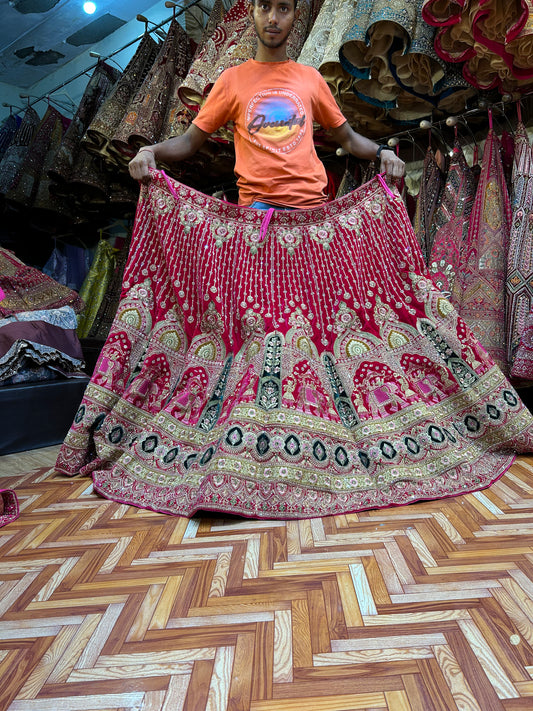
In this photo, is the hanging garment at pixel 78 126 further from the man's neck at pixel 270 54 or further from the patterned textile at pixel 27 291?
the man's neck at pixel 270 54

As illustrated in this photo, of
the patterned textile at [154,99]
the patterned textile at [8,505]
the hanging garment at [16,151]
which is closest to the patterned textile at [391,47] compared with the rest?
the patterned textile at [154,99]

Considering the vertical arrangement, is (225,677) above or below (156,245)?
below

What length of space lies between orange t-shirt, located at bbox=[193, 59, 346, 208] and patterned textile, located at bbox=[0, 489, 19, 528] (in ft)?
4.45

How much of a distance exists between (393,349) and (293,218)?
0.64 m

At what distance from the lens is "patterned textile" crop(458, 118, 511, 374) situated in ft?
7.80

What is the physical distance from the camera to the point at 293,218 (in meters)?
1.97

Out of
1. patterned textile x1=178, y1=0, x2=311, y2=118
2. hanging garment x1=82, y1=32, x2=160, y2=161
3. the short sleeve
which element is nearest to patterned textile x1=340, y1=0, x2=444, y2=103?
patterned textile x1=178, y1=0, x2=311, y2=118

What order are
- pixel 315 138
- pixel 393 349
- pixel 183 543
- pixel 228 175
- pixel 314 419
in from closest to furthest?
pixel 183 543
pixel 314 419
pixel 393 349
pixel 315 138
pixel 228 175

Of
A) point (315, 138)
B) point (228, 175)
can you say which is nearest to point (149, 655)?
point (315, 138)

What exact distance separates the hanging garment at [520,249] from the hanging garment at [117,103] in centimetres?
260

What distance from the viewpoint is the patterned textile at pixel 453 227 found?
99.5 inches

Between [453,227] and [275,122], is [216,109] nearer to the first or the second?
[275,122]

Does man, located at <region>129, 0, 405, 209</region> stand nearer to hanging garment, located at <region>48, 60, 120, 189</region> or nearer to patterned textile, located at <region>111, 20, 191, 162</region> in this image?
patterned textile, located at <region>111, 20, 191, 162</region>

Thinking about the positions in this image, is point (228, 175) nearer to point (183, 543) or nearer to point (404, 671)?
point (183, 543)
